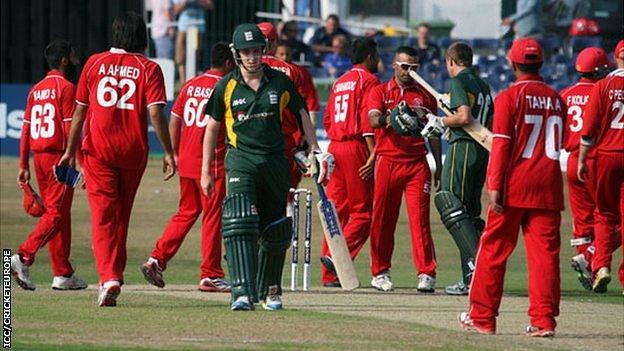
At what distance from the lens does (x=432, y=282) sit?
15.6m

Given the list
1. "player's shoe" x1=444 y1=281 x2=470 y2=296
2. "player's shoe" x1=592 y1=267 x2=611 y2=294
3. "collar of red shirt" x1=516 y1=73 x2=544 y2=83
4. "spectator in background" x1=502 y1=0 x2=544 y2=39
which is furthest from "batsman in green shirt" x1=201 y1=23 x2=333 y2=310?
"spectator in background" x1=502 y1=0 x2=544 y2=39

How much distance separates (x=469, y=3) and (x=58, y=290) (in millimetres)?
22750

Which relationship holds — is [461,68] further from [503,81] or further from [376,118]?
[503,81]

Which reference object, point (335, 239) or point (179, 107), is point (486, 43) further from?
point (335, 239)

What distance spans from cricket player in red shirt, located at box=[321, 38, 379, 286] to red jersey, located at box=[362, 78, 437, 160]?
0.15 m

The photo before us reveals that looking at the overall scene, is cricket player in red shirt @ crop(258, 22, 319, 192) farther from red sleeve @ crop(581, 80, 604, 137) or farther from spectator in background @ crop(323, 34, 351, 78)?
spectator in background @ crop(323, 34, 351, 78)

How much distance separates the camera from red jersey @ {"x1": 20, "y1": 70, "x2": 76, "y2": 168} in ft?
48.4

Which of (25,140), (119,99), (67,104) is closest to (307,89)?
(67,104)

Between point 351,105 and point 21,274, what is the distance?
3.42 metres

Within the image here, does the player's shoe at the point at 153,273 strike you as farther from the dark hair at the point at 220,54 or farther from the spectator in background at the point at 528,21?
the spectator in background at the point at 528,21

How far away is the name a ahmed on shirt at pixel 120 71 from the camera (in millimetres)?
13117

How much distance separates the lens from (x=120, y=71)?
1312cm

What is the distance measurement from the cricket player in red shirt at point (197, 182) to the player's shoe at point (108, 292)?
1756 millimetres

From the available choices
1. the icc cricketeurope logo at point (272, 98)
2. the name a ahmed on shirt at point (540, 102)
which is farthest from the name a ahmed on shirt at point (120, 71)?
the name a ahmed on shirt at point (540, 102)
